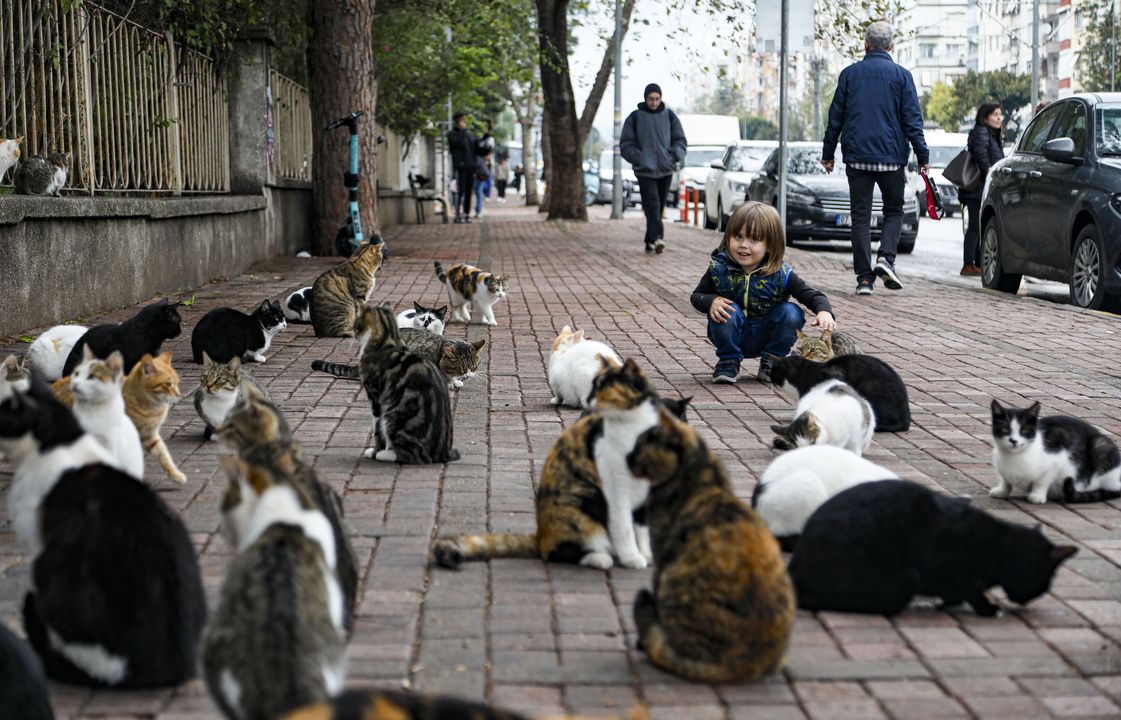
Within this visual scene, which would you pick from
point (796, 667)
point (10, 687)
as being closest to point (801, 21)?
point (796, 667)

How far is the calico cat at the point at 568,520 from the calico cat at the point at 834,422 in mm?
1812

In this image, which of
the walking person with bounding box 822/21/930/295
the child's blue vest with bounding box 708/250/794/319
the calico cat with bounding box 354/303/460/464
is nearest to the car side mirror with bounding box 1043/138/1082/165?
the walking person with bounding box 822/21/930/295

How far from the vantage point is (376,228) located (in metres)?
19.8

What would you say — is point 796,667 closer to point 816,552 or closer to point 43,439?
point 816,552

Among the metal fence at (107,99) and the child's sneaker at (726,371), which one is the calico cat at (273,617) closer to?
the child's sneaker at (726,371)

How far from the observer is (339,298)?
1131 cm

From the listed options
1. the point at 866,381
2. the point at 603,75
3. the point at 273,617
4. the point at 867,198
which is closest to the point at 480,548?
the point at 273,617

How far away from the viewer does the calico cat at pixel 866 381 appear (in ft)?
23.9

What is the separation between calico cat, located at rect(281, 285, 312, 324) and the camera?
38.9ft

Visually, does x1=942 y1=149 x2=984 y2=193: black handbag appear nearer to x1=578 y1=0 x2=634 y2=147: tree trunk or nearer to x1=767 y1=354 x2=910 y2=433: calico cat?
x1=767 y1=354 x2=910 y2=433: calico cat

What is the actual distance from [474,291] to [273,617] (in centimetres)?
915

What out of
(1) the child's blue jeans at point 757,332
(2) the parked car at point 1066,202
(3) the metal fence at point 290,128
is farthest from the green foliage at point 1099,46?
(1) the child's blue jeans at point 757,332

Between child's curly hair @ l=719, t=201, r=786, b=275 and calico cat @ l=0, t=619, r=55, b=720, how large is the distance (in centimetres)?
619

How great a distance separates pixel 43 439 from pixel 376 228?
16.2 metres
